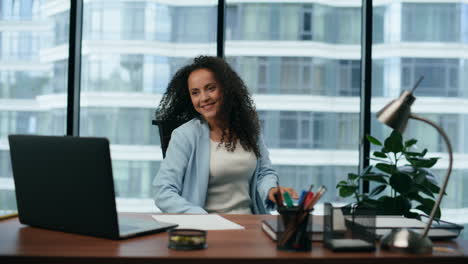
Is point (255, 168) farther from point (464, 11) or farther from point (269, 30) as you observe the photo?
point (464, 11)

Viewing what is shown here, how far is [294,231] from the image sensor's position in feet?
3.57

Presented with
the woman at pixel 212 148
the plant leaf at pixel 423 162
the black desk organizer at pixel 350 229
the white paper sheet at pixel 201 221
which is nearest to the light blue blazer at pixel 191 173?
the woman at pixel 212 148

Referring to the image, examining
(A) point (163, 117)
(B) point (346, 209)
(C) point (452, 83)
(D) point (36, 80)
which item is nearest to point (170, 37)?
(D) point (36, 80)

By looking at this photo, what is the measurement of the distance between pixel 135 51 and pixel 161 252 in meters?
2.73

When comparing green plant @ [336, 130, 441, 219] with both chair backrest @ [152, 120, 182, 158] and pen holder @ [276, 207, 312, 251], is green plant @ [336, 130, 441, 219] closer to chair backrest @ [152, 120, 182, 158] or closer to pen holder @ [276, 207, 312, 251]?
chair backrest @ [152, 120, 182, 158]

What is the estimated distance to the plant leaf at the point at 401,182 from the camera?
2680 millimetres

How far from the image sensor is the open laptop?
111 cm

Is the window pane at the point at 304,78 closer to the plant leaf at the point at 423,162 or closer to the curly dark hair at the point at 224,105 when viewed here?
the plant leaf at the point at 423,162

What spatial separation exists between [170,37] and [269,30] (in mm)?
736

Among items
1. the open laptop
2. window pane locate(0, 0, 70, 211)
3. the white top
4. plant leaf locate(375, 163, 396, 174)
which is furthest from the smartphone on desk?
window pane locate(0, 0, 70, 211)

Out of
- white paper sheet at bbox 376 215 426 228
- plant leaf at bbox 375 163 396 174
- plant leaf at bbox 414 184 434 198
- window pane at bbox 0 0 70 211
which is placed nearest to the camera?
white paper sheet at bbox 376 215 426 228

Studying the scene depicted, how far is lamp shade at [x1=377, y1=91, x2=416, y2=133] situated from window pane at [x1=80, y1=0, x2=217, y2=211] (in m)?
2.49

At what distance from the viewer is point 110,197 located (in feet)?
3.61

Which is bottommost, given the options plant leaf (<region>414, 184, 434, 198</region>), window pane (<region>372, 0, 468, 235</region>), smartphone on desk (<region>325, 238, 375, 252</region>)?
plant leaf (<region>414, 184, 434, 198</region>)
